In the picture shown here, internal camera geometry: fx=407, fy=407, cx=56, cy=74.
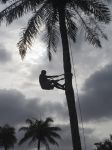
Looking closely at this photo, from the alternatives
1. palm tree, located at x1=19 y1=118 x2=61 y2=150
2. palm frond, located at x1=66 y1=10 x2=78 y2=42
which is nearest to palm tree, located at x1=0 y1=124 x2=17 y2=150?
palm tree, located at x1=19 y1=118 x2=61 y2=150

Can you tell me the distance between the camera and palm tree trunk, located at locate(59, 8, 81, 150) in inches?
695

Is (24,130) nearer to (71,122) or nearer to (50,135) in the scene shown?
(50,135)

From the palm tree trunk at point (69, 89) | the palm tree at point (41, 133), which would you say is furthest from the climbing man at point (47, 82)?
the palm tree at point (41, 133)

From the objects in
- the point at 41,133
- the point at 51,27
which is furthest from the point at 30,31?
the point at 41,133

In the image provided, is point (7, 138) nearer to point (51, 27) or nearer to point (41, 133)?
point (41, 133)

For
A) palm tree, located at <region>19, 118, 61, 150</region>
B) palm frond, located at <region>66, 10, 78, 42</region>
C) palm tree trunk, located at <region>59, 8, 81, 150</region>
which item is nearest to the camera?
palm tree trunk, located at <region>59, 8, 81, 150</region>

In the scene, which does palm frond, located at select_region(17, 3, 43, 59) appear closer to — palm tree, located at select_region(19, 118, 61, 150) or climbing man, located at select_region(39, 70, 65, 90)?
climbing man, located at select_region(39, 70, 65, 90)

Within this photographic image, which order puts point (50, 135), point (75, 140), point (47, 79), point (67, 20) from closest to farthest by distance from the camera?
point (75, 140) < point (47, 79) < point (67, 20) < point (50, 135)

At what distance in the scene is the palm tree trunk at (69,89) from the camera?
695 inches

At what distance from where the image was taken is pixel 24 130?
6806cm

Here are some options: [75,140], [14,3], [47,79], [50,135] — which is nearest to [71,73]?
[47,79]

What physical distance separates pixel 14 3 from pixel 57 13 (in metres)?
2.25

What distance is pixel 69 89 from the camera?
18.3m

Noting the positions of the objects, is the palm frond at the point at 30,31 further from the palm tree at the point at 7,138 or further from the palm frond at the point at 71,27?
the palm tree at the point at 7,138
